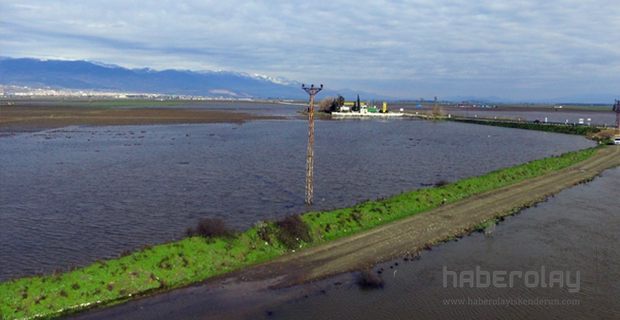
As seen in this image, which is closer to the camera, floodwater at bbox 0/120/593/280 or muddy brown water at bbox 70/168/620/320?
muddy brown water at bbox 70/168/620/320

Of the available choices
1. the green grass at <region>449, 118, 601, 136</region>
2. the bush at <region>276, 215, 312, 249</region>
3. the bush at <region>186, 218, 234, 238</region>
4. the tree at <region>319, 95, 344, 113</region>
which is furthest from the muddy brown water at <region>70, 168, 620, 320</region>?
→ the tree at <region>319, 95, 344, 113</region>

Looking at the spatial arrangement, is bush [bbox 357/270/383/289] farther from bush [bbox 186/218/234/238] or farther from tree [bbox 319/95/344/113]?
tree [bbox 319/95/344/113]

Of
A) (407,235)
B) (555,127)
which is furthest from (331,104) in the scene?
(407,235)

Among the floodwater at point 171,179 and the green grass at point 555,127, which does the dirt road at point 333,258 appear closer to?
the floodwater at point 171,179

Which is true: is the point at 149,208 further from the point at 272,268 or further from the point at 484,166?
the point at 484,166

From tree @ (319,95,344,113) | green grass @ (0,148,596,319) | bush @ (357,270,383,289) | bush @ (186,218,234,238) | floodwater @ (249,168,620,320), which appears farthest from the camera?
tree @ (319,95,344,113)

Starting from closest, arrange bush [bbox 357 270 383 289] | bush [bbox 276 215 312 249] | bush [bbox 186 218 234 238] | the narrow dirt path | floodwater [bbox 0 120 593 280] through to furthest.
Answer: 1. bush [bbox 357 270 383 289]
2. the narrow dirt path
3. bush [bbox 186 218 234 238]
4. bush [bbox 276 215 312 249]
5. floodwater [bbox 0 120 593 280]
